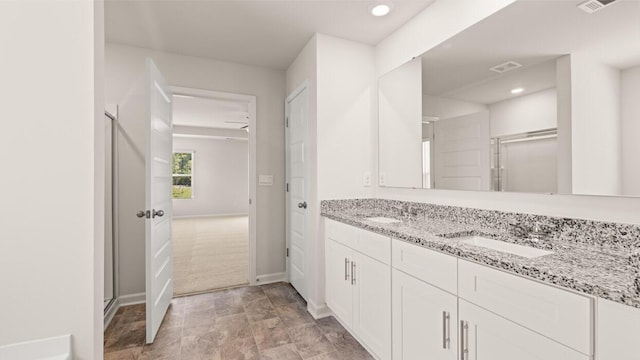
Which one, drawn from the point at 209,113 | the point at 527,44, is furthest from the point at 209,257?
the point at 527,44

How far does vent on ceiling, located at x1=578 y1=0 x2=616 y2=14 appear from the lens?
122 centimetres

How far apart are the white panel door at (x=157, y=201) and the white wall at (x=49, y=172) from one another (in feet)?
4.33

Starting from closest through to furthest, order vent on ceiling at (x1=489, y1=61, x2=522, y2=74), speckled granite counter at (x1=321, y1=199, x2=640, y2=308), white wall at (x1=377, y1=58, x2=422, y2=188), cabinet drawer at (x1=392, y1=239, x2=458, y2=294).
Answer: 1. speckled granite counter at (x1=321, y1=199, x2=640, y2=308)
2. cabinet drawer at (x1=392, y1=239, x2=458, y2=294)
3. vent on ceiling at (x1=489, y1=61, x2=522, y2=74)
4. white wall at (x1=377, y1=58, x2=422, y2=188)

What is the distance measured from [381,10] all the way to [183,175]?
8026 millimetres

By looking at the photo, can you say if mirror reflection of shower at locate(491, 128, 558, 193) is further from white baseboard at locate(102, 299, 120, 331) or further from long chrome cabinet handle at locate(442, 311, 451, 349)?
white baseboard at locate(102, 299, 120, 331)

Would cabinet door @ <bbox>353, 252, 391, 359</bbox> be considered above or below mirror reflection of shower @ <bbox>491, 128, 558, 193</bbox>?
below

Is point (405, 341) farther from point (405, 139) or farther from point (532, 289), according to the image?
point (405, 139)

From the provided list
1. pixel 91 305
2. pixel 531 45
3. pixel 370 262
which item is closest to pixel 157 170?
pixel 91 305

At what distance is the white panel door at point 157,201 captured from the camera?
208cm

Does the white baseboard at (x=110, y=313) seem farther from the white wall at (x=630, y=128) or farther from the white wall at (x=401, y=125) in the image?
the white wall at (x=630, y=128)


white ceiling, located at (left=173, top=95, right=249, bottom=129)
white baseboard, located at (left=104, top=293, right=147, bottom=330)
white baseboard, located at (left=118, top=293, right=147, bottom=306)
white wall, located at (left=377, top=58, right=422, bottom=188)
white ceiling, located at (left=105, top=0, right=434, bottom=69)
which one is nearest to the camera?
white ceiling, located at (left=105, top=0, right=434, bottom=69)

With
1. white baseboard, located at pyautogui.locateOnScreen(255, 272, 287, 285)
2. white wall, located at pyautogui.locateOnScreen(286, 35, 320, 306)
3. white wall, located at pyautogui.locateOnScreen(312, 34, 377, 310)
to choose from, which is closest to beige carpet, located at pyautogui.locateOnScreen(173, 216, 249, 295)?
white baseboard, located at pyautogui.locateOnScreen(255, 272, 287, 285)

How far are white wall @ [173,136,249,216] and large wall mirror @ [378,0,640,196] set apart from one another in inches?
297

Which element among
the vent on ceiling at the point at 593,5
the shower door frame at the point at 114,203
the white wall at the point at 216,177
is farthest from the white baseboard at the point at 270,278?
the white wall at the point at 216,177
